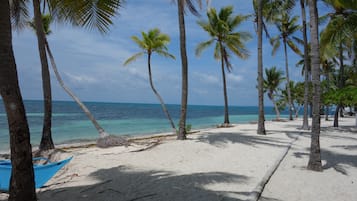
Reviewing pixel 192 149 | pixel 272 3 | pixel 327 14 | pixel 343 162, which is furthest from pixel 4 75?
pixel 327 14

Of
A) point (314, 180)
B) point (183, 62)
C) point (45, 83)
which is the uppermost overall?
point (183, 62)

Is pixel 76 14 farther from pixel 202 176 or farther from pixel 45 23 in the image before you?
pixel 45 23

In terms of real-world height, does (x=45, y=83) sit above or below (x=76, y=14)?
below

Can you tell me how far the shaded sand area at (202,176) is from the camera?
14.8 feet

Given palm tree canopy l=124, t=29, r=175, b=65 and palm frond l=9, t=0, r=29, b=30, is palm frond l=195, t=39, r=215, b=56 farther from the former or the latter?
palm frond l=9, t=0, r=29, b=30

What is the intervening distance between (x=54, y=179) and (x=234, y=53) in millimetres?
18280

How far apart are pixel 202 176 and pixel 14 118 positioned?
386cm

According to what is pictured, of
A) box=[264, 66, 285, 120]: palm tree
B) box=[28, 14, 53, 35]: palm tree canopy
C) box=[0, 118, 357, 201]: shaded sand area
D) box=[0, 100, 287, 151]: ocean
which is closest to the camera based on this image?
box=[0, 118, 357, 201]: shaded sand area

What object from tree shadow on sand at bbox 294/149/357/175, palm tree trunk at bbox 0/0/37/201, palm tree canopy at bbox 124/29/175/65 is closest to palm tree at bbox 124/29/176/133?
palm tree canopy at bbox 124/29/175/65

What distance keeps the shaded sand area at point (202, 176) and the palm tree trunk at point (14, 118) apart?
148cm

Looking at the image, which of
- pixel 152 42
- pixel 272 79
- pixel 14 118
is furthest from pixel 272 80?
pixel 14 118

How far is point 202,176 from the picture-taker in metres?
5.59

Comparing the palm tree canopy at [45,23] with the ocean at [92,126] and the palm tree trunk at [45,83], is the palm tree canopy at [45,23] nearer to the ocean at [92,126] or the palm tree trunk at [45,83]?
the ocean at [92,126]

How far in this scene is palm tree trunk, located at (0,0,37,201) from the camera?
117 inches
